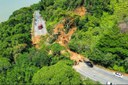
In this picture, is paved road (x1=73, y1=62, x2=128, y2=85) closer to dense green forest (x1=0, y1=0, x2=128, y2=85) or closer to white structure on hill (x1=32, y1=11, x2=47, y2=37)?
dense green forest (x1=0, y1=0, x2=128, y2=85)

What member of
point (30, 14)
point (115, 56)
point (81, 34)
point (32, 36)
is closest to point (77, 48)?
point (81, 34)

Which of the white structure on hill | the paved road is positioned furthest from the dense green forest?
the white structure on hill

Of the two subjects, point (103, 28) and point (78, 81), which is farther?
point (103, 28)

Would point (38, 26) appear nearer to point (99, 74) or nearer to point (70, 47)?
point (70, 47)

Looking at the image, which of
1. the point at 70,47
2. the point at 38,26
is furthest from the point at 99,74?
the point at 38,26

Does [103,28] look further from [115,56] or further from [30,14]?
[30,14]

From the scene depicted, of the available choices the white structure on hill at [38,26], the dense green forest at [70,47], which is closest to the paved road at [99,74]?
the dense green forest at [70,47]

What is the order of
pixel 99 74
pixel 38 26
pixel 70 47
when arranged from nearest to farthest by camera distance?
pixel 99 74 → pixel 70 47 → pixel 38 26
